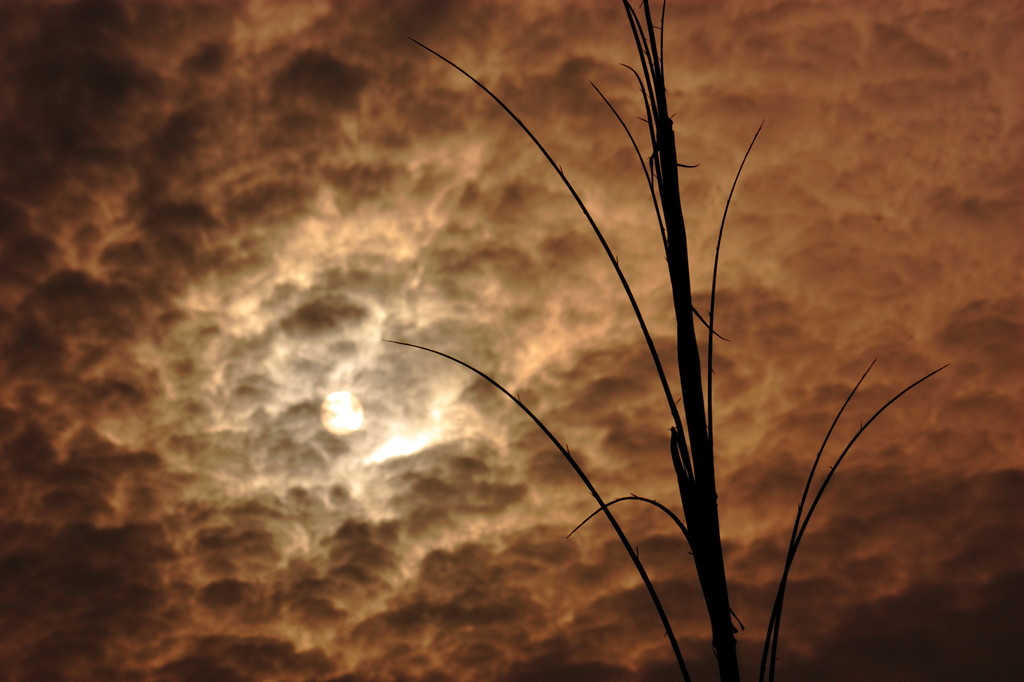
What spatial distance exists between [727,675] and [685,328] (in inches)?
19.5

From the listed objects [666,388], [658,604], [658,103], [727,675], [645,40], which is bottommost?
[727,675]

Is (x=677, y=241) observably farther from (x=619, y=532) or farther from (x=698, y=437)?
(x=619, y=532)

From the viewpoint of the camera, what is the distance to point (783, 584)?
1233 millimetres

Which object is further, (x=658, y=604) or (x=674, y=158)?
(x=658, y=604)

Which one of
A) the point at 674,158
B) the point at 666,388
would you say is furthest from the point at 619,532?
the point at 674,158

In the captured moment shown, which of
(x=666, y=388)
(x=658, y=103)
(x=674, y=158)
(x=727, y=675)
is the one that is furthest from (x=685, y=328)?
(x=727, y=675)

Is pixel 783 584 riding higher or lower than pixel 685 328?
lower

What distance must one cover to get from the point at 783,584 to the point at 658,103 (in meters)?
0.84

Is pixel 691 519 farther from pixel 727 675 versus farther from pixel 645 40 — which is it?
pixel 645 40

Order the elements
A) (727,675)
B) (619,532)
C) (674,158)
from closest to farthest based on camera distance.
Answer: (727,675) → (674,158) → (619,532)

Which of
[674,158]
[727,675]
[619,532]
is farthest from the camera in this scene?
[619,532]

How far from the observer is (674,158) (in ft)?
3.68

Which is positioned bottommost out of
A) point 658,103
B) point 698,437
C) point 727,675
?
point 727,675

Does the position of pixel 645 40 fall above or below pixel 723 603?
above
